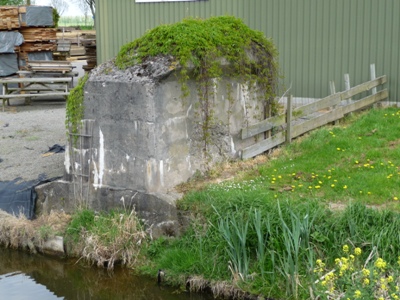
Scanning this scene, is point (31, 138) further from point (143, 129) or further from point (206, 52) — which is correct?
point (206, 52)

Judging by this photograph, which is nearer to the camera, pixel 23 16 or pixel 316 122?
pixel 316 122

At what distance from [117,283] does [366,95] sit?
7.44 metres

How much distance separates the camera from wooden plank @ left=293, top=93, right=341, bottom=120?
37.4 ft

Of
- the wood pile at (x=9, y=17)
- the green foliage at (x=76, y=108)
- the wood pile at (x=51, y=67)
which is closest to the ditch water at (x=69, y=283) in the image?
the green foliage at (x=76, y=108)

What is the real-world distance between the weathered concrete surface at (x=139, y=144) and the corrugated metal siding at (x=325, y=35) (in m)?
4.64

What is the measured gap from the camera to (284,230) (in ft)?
24.3

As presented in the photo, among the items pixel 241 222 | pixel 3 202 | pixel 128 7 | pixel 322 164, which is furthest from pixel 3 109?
pixel 241 222

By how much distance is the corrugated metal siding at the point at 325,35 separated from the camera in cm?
1378

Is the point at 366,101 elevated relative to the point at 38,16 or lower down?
lower down

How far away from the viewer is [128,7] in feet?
58.3

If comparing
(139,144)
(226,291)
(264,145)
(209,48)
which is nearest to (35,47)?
(264,145)

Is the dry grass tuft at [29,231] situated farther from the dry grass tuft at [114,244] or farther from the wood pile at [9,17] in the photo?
the wood pile at [9,17]

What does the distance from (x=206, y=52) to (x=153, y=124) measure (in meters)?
1.36

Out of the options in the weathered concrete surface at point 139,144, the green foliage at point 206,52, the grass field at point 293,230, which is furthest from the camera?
the green foliage at point 206,52
